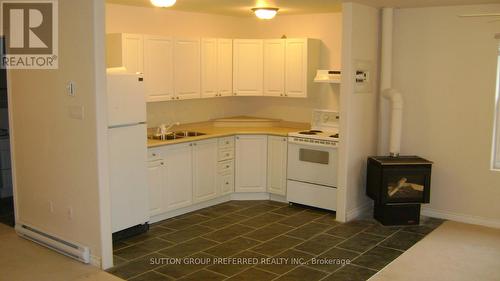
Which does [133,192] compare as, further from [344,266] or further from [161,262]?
[344,266]

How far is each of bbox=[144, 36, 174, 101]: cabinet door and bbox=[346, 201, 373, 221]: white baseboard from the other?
2584 millimetres

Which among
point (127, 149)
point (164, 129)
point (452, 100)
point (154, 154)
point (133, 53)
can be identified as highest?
point (133, 53)

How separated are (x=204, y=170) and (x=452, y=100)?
3.03 meters

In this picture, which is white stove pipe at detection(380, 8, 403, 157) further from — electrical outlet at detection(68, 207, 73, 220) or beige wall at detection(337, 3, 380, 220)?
electrical outlet at detection(68, 207, 73, 220)

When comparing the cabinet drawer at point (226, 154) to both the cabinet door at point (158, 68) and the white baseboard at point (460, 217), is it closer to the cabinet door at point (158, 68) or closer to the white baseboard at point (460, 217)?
the cabinet door at point (158, 68)

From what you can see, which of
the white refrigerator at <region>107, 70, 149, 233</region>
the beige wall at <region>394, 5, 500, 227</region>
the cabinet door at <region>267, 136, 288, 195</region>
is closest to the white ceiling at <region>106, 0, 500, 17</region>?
the beige wall at <region>394, 5, 500, 227</region>

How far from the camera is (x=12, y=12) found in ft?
15.6

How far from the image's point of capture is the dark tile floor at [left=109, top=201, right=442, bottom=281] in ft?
13.7

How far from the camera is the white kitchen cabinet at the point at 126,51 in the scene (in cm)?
535

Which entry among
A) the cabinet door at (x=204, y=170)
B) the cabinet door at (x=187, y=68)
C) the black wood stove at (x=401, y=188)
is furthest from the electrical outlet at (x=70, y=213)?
the black wood stove at (x=401, y=188)

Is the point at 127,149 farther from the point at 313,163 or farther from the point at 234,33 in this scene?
the point at 234,33

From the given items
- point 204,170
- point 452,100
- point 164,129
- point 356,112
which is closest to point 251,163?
point 204,170

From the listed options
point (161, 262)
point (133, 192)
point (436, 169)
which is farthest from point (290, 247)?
point (436, 169)

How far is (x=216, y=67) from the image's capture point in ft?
21.6
